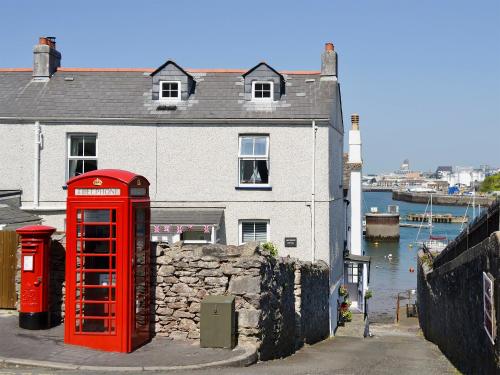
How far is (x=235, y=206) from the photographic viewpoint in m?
21.4

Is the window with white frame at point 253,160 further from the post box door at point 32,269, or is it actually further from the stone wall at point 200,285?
the post box door at point 32,269

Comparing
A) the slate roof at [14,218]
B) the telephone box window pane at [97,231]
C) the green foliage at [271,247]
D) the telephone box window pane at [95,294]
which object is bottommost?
the telephone box window pane at [95,294]

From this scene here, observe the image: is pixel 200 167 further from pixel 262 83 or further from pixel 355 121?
pixel 355 121

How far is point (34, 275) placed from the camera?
36.9 ft

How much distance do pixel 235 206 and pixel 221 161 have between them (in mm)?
1535

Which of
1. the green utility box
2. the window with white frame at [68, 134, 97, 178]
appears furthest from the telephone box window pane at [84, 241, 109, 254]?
the window with white frame at [68, 134, 97, 178]

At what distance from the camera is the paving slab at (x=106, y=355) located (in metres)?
9.63

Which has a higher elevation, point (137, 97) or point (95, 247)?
point (137, 97)

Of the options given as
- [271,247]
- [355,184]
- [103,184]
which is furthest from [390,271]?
[103,184]

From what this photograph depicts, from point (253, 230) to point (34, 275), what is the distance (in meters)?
10.9

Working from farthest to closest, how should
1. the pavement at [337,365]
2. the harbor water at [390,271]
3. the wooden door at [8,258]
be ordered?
the harbor water at [390,271], the wooden door at [8,258], the pavement at [337,365]

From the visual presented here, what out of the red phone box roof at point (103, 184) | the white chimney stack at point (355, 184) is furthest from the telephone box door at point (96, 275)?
the white chimney stack at point (355, 184)

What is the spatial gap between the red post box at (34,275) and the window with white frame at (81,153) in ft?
34.5

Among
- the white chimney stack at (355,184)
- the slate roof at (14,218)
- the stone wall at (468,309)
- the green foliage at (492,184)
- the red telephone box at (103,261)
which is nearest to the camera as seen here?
the stone wall at (468,309)
